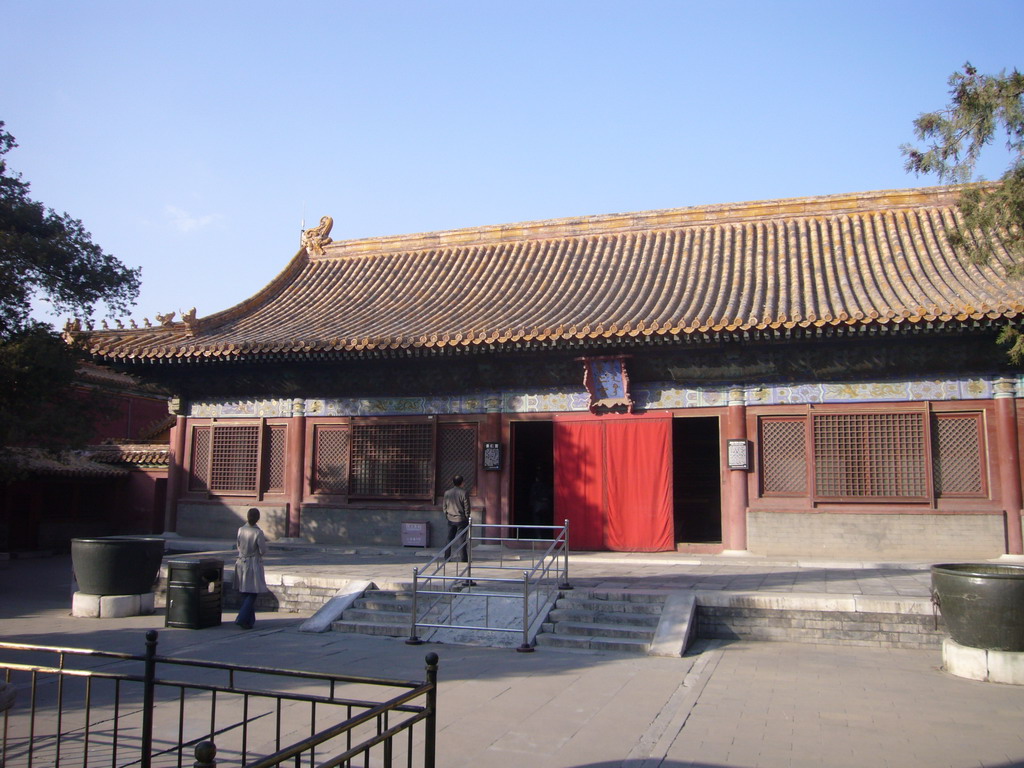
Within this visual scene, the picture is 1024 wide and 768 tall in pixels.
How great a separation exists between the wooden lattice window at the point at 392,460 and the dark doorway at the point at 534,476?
9.02 ft

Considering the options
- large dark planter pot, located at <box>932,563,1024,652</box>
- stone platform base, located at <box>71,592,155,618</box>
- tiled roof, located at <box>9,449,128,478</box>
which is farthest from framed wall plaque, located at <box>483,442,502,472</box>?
tiled roof, located at <box>9,449,128,478</box>

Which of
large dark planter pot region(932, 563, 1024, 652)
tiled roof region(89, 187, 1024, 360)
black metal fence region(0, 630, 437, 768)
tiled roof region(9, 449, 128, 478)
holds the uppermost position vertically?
tiled roof region(89, 187, 1024, 360)

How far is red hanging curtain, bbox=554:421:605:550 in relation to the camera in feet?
44.7

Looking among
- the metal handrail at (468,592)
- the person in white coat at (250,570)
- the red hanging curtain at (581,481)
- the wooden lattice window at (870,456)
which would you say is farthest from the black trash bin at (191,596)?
the wooden lattice window at (870,456)

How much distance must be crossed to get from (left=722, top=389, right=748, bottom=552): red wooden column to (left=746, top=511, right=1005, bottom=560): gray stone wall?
158mm

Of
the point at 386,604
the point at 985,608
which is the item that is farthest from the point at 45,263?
the point at 985,608

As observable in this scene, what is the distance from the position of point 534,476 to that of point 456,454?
15.4ft

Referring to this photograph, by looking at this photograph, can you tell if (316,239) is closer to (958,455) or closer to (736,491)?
(736,491)

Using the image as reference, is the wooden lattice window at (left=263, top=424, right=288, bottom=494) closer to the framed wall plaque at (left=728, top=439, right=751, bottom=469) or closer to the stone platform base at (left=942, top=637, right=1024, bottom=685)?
the framed wall plaque at (left=728, top=439, right=751, bottom=469)

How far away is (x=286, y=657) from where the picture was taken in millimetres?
7773

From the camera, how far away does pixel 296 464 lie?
1499 centimetres

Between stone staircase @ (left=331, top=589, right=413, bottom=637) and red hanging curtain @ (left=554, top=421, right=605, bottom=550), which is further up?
red hanging curtain @ (left=554, top=421, right=605, bottom=550)

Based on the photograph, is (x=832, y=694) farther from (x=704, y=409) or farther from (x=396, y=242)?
(x=396, y=242)

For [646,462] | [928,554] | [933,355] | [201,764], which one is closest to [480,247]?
[646,462]
